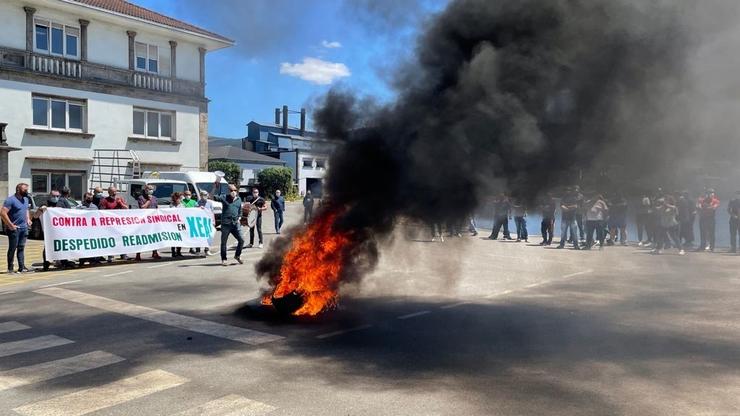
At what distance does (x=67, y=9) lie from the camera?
24734 mm

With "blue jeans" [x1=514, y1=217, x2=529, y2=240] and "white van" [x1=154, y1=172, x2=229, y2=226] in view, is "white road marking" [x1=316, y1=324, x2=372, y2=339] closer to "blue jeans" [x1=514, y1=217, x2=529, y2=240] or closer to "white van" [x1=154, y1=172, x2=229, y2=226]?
"blue jeans" [x1=514, y1=217, x2=529, y2=240]

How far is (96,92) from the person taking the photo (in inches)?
1019

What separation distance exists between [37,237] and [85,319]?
520 inches

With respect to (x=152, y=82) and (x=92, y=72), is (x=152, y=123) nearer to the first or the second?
(x=152, y=82)

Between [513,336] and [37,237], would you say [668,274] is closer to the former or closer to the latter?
[513,336]

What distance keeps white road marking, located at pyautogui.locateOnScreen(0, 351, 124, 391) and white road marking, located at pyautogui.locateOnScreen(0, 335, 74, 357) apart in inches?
24.4

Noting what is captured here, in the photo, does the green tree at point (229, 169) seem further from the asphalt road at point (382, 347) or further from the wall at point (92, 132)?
the asphalt road at point (382, 347)

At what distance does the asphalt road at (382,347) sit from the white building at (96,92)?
15.8 metres

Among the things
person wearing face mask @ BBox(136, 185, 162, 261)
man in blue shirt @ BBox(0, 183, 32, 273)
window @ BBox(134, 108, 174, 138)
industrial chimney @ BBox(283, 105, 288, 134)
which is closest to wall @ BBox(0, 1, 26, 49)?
window @ BBox(134, 108, 174, 138)

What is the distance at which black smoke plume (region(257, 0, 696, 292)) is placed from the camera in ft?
23.1

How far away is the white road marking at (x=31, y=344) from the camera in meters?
5.96

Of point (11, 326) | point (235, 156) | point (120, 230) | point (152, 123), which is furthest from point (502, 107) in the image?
point (235, 156)

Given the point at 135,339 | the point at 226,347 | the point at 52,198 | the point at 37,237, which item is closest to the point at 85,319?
the point at 135,339

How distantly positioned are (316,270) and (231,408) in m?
3.26
